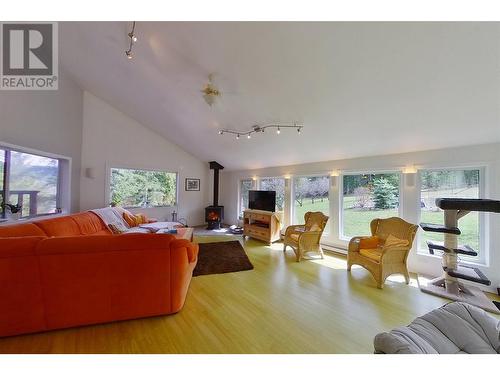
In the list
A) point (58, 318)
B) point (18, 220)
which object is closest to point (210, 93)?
point (58, 318)

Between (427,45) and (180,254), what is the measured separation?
303 centimetres

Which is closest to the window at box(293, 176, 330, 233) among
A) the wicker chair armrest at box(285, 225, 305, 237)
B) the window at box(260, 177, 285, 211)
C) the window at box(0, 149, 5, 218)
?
the window at box(260, 177, 285, 211)

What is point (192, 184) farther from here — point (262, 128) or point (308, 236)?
point (308, 236)

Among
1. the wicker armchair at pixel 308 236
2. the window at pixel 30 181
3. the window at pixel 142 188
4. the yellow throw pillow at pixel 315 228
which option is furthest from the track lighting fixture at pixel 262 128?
the window at pixel 30 181

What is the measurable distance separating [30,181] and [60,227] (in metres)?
1.33

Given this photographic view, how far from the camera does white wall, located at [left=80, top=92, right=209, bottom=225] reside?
5168 millimetres

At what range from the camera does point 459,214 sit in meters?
2.77

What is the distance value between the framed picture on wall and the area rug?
2.64m

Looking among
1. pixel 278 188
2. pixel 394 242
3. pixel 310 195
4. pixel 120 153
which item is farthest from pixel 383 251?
pixel 120 153

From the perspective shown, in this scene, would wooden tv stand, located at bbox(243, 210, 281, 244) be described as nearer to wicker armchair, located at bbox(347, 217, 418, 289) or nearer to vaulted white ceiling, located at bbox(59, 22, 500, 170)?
vaulted white ceiling, located at bbox(59, 22, 500, 170)

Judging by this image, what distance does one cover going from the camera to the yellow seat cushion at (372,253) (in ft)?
10.2

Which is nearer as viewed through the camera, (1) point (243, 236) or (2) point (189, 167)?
(1) point (243, 236)

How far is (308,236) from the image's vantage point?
418cm
